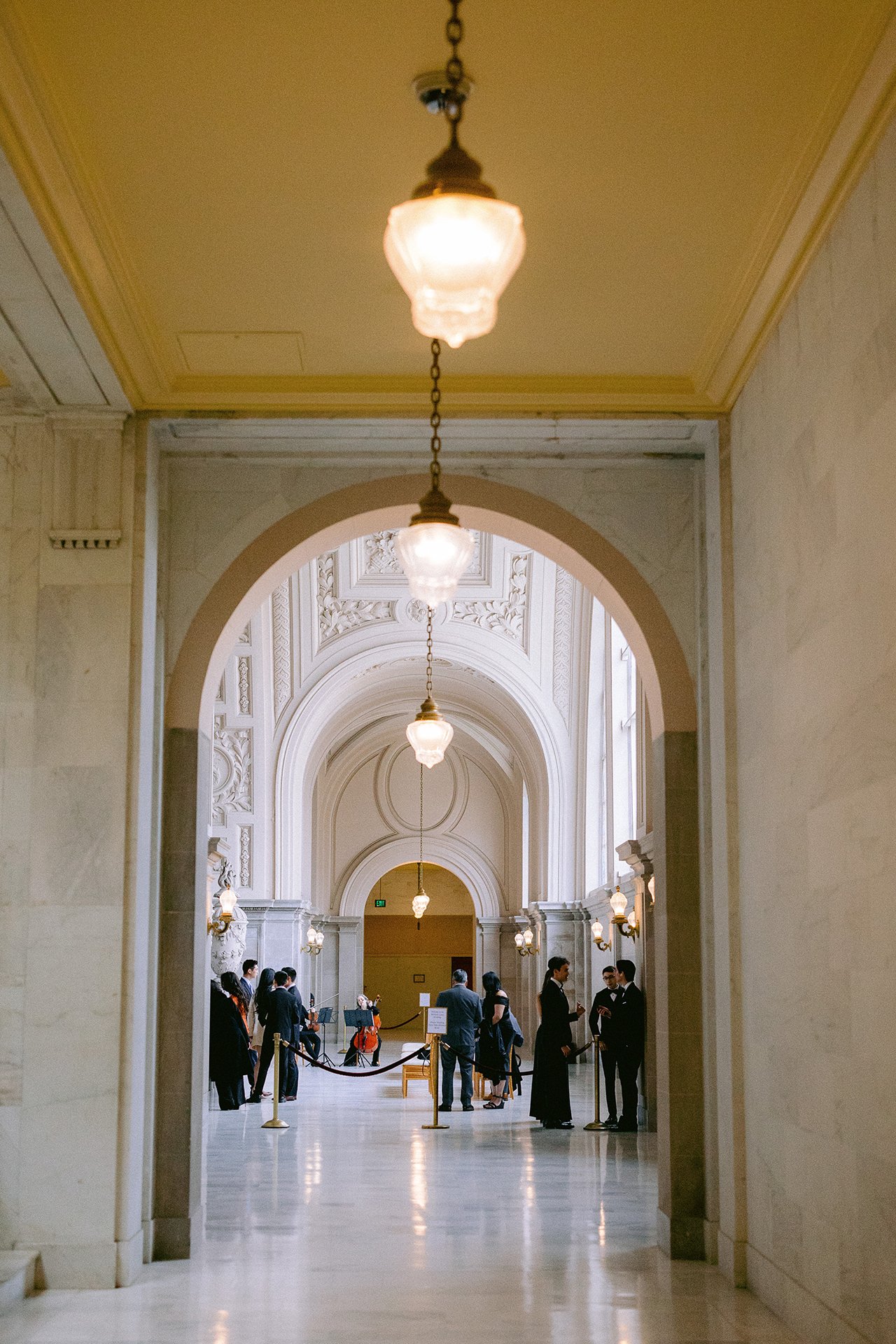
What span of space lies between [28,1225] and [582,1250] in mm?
2845

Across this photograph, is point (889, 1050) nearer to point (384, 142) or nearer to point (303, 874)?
point (384, 142)

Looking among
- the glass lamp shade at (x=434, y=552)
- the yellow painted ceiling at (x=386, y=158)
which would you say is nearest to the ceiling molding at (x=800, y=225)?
the yellow painted ceiling at (x=386, y=158)

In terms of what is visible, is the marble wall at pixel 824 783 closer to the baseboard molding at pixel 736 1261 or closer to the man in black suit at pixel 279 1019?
the baseboard molding at pixel 736 1261

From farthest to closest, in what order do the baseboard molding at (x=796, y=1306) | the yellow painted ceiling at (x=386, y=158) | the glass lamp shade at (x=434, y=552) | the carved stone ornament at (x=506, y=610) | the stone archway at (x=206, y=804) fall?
the carved stone ornament at (x=506, y=610) < the stone archway at (x=206, y=804) < the glass lamp shade at (x=434, y=552) < the baseboard molding at (x=796, y=1306) < the yellow painted ceiling at (x=386, y=158)

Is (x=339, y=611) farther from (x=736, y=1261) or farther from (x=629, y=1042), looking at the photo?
(x=736, y=1261)

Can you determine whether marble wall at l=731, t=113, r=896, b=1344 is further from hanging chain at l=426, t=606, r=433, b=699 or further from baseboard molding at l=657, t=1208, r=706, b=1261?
hanging chain at l=426, t=606, r=433, b=699

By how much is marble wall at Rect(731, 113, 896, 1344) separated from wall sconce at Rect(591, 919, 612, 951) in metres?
9.64

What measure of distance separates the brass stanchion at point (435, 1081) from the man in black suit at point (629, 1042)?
1.63 metres

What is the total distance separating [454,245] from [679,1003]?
4833 millimetres

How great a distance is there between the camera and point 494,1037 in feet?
47.1

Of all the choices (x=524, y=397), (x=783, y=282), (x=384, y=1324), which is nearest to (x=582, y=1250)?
(x=384, y=1324)

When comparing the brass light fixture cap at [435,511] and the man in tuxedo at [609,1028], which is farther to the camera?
the man in tuxedo at [609,1028]

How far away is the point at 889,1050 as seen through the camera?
14.3ft

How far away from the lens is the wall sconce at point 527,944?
2172cm
